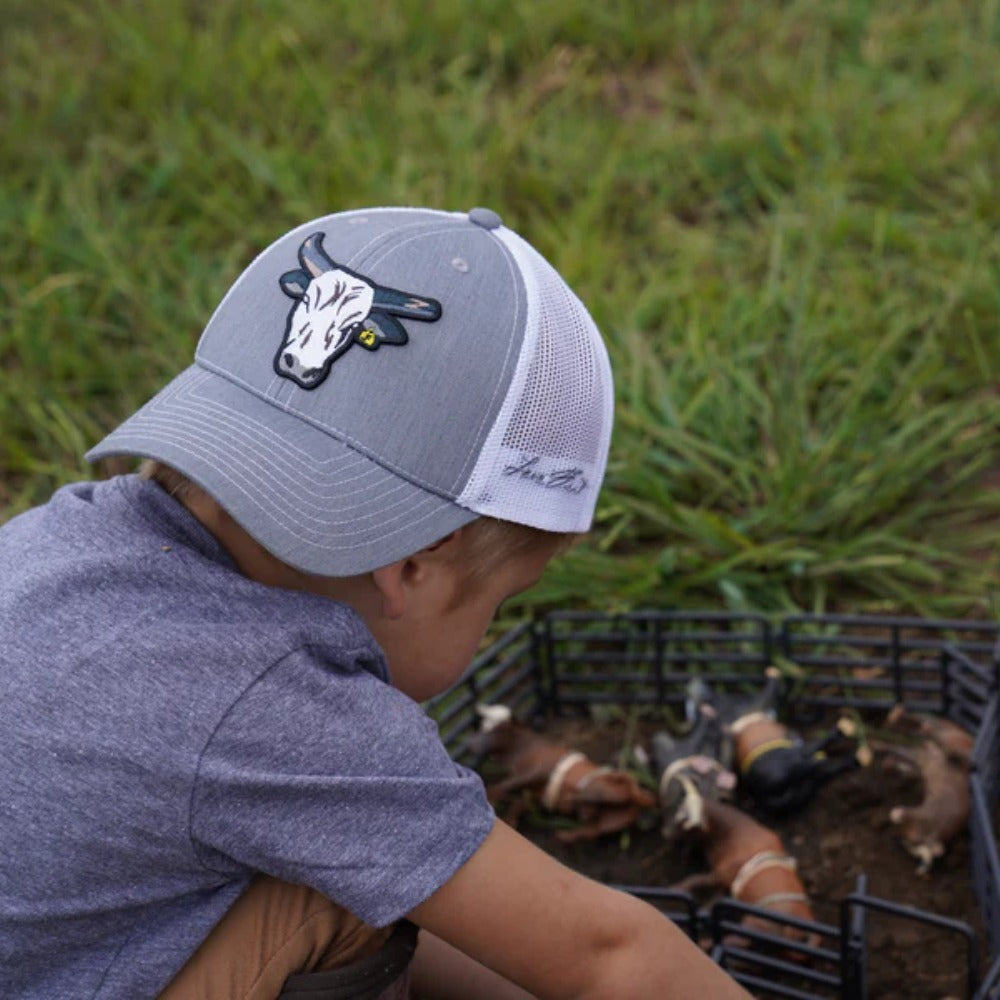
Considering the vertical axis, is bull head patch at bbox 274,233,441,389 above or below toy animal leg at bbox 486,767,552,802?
above

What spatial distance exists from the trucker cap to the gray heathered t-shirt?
3.3 inches

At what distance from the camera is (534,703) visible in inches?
83.4

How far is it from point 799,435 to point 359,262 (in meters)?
1.34

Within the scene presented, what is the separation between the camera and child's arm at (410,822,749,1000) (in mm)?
1133

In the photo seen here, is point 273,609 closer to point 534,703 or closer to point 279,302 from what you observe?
point 279,302

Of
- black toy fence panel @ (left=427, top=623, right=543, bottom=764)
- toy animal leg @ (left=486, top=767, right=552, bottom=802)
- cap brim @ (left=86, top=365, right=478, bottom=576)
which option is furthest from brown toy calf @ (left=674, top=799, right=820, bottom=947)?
cap brim @ (left=86, top=365, right=478, bottom=576)

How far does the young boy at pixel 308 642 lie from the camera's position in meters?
1.09

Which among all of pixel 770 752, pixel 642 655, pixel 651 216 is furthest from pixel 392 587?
pixel 651 216

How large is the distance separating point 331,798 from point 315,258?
44cm

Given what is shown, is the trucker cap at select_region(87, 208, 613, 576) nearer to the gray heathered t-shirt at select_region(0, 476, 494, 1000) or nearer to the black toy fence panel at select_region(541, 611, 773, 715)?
the gray heathered t-shirt at select_region(0, 476, 494, 1000)

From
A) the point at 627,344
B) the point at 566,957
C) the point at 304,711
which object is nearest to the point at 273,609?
the point at 304,711

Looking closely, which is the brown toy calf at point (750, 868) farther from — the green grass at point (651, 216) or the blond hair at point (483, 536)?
the blond hair at point (483, 536)
